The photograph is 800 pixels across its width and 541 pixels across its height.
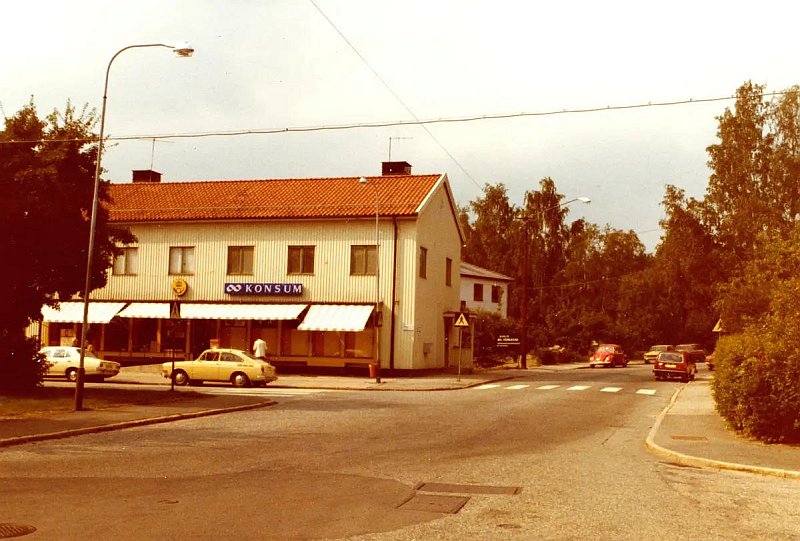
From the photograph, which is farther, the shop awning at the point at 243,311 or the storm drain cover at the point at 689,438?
the shop awning at the point at 243,311

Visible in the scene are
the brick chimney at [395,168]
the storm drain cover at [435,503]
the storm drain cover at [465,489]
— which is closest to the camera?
the storm drain cover at [435,503]

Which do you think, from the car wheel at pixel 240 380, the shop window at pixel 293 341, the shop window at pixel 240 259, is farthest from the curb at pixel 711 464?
the shop window at pixel 240 259

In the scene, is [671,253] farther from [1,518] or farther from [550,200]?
[1,518]

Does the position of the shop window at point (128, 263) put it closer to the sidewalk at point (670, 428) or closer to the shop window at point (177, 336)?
the shop window at point (177, 336)

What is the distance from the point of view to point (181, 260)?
143 feet

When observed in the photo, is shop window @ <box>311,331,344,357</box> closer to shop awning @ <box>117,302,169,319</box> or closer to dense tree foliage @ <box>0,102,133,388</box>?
shop awning @ <box>117,302,169,319</box>

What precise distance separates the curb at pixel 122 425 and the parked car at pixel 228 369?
25.0ft

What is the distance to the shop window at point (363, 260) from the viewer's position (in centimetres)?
4028

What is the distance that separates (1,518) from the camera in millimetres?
8055

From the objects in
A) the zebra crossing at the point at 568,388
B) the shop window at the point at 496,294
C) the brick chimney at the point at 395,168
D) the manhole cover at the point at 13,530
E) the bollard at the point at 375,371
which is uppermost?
the brick chimney at the point at 395,168

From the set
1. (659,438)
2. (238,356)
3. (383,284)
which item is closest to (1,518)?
(659,438)

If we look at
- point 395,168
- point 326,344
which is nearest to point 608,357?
point 395,168

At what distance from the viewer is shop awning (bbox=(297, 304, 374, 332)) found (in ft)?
125

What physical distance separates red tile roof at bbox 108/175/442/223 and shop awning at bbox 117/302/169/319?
176 inches
